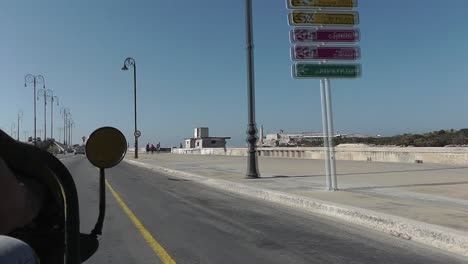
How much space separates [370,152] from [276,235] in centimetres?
2329

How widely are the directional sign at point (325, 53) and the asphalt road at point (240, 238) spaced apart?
4339 millimetres

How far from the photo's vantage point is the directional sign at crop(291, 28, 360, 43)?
15.8 m

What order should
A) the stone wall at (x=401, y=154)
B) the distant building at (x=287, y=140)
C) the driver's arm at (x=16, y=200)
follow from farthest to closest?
the distant building at (x=287, y=140) → the stone wall at (x=401, y=154) → the driver's arm at (x=16, y=200)

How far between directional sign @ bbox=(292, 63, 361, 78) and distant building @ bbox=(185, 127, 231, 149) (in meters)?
79.8

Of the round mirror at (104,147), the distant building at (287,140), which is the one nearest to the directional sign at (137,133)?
the distant building at (287,140)

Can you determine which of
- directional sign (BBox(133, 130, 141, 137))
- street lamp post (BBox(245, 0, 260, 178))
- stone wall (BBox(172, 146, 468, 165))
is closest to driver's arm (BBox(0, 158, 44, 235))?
street lamp post (BBox(245, 0, 260, 178))

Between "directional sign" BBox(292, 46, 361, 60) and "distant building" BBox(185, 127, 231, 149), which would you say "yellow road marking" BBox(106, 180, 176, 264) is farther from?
"distant building" BBox(185, 127, 231, 149)

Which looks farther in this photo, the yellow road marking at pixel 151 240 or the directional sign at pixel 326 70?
the directional sign at pixel 326 70

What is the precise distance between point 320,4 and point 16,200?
48.0 ft

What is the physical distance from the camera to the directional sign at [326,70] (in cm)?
1562

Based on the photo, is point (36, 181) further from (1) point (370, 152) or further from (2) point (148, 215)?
(1) point (370, 152)

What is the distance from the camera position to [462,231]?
851 centimetres

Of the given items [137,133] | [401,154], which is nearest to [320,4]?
[401,154]

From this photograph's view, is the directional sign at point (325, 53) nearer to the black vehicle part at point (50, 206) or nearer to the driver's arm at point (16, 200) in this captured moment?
the black vehicle part at point (50, 206)
